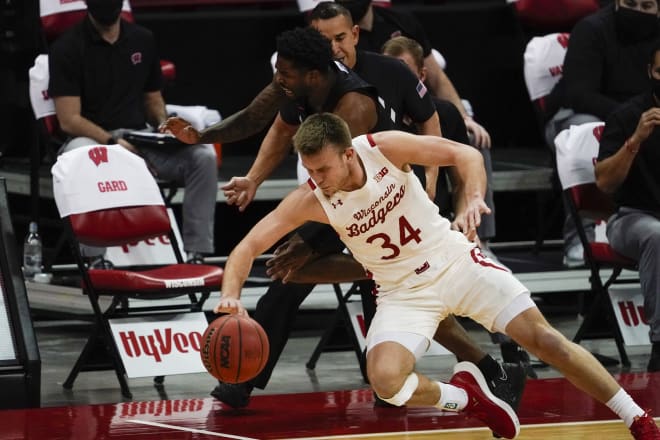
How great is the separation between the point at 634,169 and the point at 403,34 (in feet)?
5.72

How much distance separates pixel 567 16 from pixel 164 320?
13.8 feet

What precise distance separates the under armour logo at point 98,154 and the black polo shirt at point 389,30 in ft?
5.47

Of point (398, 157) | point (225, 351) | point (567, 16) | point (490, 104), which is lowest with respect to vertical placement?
point (490, 104)

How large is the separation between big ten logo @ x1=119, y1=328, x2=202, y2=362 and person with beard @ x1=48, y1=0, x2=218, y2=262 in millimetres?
1014

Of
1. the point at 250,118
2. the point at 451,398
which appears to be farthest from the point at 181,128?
the point at 451,398

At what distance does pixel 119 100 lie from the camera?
8.70m

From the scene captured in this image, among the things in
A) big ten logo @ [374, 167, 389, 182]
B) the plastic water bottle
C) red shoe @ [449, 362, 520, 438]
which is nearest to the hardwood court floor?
red shoe @ [449, 362, 520, 438]

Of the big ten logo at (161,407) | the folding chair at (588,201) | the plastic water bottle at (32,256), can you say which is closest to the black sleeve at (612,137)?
the folding chair at (588,201)

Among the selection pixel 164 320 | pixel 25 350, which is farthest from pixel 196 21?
pixel 25 350

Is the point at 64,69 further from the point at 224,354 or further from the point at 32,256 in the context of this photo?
the point at 224,354

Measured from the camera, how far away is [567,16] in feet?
33.1

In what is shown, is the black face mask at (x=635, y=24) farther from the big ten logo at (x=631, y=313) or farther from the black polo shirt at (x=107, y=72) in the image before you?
the black polo shirt at (x=107, y=72)

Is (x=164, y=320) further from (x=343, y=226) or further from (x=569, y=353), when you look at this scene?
(x=569, y=353)

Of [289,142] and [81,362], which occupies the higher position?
[289,142]
